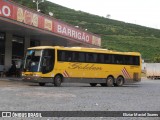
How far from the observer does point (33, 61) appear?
2912cm

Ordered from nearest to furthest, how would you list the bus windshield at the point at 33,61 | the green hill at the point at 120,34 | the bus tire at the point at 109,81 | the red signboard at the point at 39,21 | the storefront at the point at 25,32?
the bus windshield at the point at 33,61 → the red signboard at the point at 39,21 → the storefront at the point at 25,32 → the bus tire at the point at 109,81 → the green hill at the point at 120,34

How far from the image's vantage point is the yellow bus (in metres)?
28.8

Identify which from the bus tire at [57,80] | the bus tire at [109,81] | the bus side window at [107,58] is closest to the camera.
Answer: the bus tire at [57,80]

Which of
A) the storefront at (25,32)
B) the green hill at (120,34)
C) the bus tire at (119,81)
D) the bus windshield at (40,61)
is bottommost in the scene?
the bus tire at (119,81)

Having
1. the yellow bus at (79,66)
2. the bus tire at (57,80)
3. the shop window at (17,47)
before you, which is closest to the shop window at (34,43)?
the shop window at (17,47)

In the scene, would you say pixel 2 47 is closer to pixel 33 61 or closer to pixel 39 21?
pixel 39 21

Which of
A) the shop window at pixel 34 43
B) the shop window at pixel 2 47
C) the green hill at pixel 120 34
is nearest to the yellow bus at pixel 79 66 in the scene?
the shop window at pixel 2 47

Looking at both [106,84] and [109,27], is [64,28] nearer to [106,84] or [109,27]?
[106,84]

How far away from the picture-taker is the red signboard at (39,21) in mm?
29266

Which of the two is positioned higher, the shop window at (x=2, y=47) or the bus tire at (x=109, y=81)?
the shop window at (x=2, y=47)

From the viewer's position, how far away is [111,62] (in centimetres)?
3347

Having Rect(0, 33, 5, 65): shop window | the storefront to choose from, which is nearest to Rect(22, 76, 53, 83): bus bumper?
the storefront

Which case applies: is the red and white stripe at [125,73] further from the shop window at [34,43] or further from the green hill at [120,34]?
the green hill at [120,34]

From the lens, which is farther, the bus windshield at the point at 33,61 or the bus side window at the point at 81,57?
the bus side window at the point at 81,57
